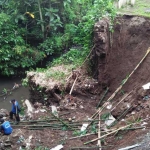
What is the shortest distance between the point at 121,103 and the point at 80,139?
2.18 metres

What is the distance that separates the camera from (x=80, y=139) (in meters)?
9.05

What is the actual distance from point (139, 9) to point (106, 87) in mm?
4371

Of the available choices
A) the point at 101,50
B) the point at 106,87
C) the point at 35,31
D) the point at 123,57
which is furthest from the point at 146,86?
the point at 35,31

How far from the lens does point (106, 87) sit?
1179 centimetres

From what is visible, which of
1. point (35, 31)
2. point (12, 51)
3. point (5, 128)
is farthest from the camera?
point (35, 31)

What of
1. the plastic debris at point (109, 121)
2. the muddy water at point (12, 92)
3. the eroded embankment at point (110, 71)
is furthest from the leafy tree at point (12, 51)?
the plastic debris at point (109, 121)

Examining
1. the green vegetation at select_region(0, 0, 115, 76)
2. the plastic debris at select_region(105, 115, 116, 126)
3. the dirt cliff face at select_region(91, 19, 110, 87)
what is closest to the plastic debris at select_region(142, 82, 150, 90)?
the plastic debris at select_region(105, 115, 116, 126)

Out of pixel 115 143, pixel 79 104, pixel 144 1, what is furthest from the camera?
pixel 144 1

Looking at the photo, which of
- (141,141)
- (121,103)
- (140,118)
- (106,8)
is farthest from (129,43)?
(141,141)

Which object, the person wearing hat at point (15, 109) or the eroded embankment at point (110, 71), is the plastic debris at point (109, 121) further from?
the person wearing hat at point (15, 109)

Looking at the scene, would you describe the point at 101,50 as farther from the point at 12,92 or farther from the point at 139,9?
the point at 12,92

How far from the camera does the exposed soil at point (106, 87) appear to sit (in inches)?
356

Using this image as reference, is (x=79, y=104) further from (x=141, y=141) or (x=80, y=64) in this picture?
(x=141, y=141)

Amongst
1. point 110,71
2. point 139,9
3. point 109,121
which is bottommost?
point 109,121
